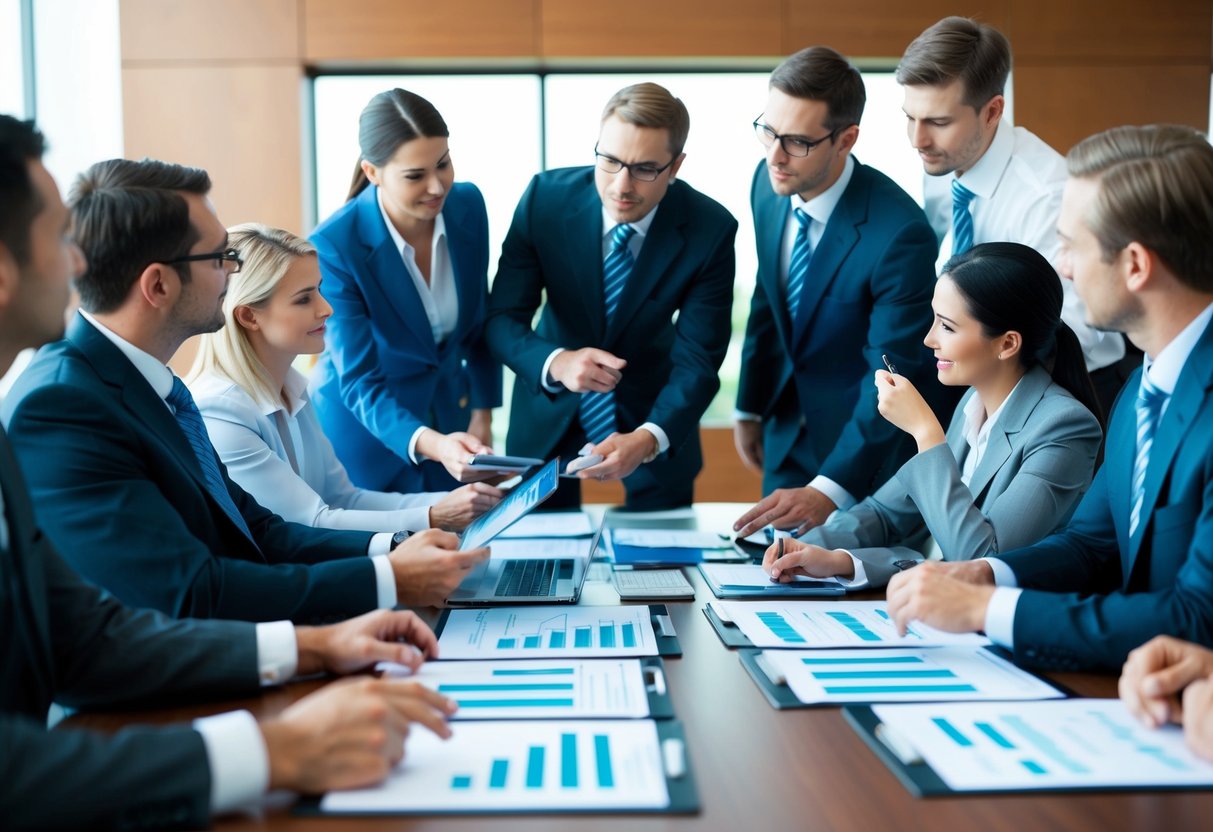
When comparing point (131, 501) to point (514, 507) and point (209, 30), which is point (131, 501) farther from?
point (209, 30)

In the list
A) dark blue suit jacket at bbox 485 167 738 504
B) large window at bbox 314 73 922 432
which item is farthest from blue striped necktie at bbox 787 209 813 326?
large window at bbox 314 73 922 432

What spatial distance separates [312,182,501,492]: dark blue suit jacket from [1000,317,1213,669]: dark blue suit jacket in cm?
187

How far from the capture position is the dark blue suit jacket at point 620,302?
3.32 m

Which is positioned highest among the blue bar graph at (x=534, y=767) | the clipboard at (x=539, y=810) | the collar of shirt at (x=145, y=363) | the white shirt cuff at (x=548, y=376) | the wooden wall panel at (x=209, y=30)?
the wooden wall panel at (x=209, y=30)

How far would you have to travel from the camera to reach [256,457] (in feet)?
8.16

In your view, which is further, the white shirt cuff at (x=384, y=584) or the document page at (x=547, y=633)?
the white shirt cuff at (x=384, y=584)

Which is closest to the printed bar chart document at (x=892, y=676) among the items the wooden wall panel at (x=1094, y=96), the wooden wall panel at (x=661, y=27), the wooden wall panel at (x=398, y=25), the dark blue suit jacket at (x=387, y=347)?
the dark blue suit jacket at (x=387, y=347)

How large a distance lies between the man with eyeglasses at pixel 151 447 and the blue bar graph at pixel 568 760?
24.9 inches

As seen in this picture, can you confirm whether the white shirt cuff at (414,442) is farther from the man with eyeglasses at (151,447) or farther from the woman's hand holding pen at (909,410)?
the woman's hand holding pen at (909,410)

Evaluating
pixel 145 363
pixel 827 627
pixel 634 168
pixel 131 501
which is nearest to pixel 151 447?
pixel 131 501

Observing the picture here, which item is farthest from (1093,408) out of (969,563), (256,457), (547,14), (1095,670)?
(547,14)

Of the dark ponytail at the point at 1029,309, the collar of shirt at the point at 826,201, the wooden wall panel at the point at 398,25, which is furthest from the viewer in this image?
the wooden wall panel at the point at 398,25

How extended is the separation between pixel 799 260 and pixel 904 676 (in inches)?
76.8

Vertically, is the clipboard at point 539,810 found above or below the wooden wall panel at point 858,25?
below
